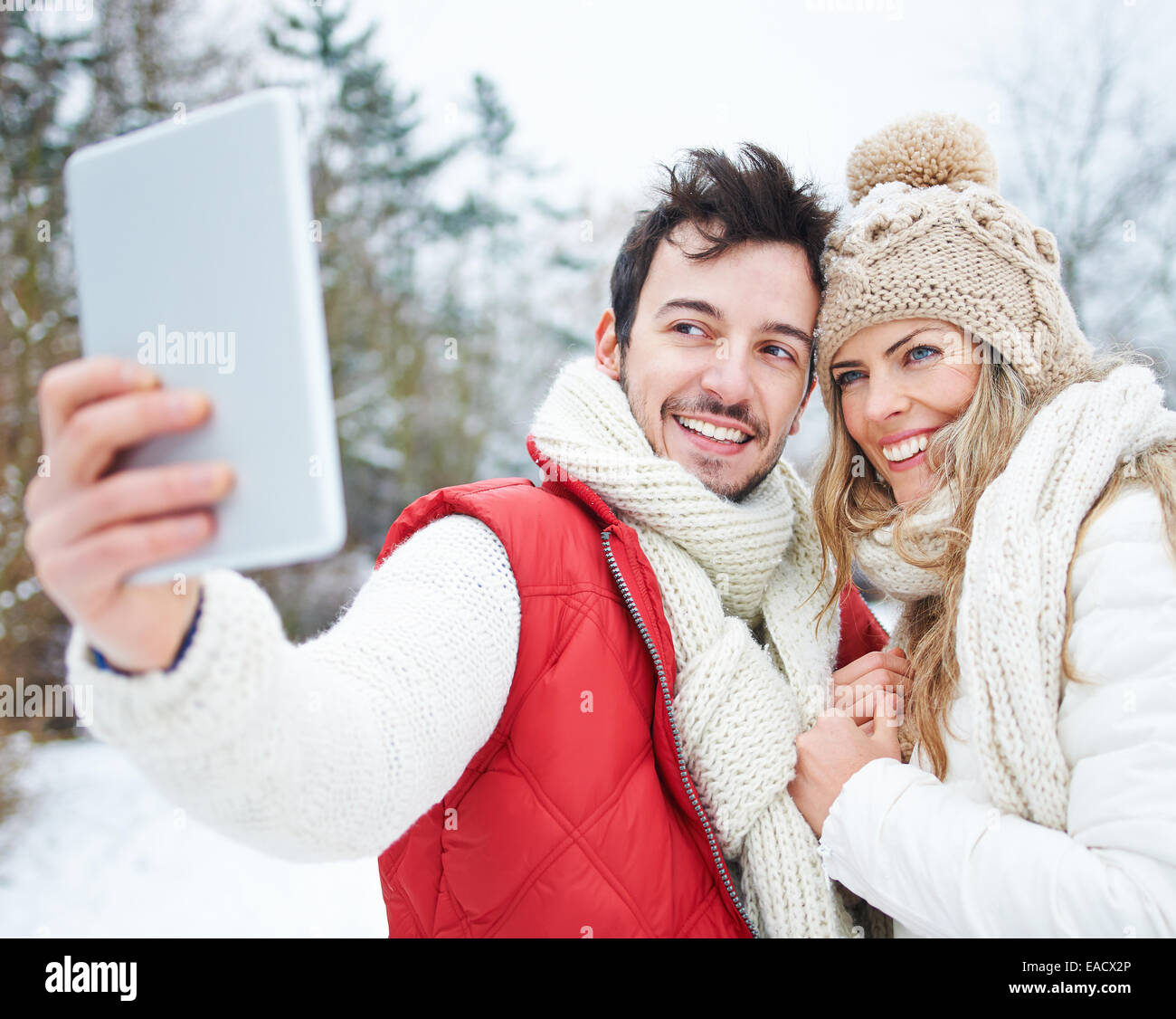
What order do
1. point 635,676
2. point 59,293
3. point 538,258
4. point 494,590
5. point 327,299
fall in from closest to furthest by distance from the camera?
point 494,590 → point 635,676 → point 59,293 → point 327,299 → point 538,258

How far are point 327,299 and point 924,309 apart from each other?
31.7 ft

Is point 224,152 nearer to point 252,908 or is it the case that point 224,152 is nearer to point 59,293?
point 252,908

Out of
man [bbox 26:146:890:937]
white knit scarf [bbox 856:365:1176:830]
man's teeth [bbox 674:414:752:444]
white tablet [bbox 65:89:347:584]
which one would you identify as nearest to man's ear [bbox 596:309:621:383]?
man [bbox 26:146:890:937]

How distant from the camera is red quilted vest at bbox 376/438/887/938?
1368 millimetres

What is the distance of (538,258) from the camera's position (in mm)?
13164

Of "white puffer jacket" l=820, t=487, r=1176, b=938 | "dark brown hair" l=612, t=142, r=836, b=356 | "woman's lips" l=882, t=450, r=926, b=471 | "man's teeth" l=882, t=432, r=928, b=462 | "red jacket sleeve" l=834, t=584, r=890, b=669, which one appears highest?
"dark brown hair" l=612, t=142, r=836, b=356

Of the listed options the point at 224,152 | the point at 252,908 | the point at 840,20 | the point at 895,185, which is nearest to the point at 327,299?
the point at 252,908

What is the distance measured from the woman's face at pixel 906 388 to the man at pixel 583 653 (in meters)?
0.19

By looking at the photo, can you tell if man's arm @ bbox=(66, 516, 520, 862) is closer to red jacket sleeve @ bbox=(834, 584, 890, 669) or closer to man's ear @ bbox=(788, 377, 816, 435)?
man's ear @ bbox=(788, 377, 816, 435)

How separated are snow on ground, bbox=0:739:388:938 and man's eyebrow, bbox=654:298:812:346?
3359 mm

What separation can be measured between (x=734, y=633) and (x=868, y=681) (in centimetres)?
36

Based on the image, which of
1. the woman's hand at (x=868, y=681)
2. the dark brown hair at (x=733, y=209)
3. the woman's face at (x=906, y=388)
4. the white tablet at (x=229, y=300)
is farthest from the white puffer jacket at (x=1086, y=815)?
the white tablet at (x=229, y=300)

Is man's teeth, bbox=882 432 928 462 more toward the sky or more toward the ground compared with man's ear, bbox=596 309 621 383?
more toward the ground
